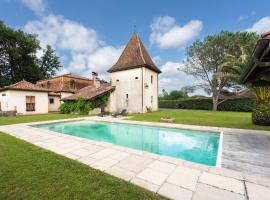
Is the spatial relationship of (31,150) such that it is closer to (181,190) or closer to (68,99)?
(181,190)

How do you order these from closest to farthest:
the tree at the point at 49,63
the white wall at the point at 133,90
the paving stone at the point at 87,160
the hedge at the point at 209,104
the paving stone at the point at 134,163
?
the paving stone at the point at 134,163 < the paving stone at the point at 87,160 < the white wall at the point at 133,90 < the hedge at the point at 209,104 < the tree at the point at 49,63

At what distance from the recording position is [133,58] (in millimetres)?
19438

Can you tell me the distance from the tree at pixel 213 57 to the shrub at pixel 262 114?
12056mm

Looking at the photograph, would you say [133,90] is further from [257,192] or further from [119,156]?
[257,192]

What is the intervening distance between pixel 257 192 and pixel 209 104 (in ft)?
87.3

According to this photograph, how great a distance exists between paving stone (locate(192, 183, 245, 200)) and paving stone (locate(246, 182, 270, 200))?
0.19 m

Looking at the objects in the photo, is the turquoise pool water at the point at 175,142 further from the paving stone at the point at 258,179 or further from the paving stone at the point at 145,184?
the paving stone at the point at 145,184

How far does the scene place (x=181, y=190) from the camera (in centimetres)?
266

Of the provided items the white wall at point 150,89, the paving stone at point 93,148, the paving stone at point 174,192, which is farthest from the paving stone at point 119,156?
the white wall at point 150,89

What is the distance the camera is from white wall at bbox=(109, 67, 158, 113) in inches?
721

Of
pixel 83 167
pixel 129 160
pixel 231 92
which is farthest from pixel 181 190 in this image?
pixel 231 92

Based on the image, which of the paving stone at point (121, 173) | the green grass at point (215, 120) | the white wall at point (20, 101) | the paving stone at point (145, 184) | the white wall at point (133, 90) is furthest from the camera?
the white wall at point (133, 90)

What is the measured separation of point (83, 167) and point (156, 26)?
587 inches

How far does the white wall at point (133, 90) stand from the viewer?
60.1 feet
